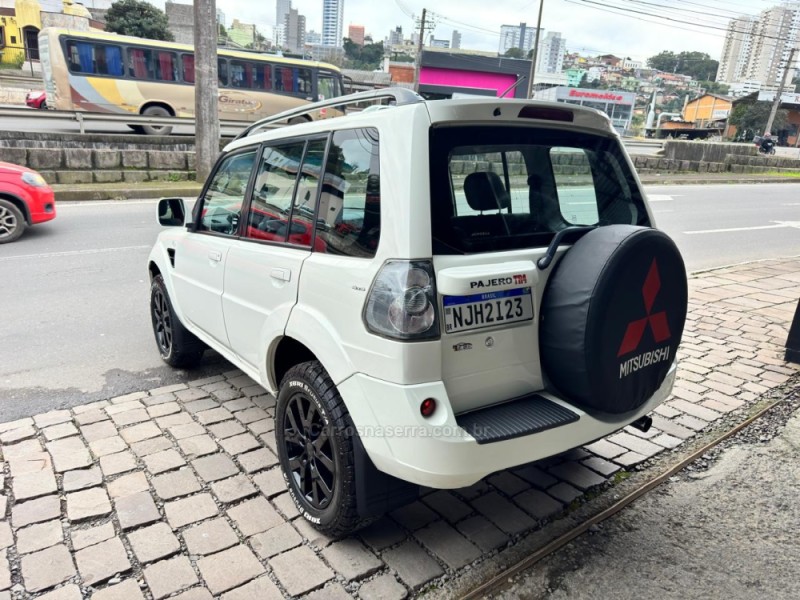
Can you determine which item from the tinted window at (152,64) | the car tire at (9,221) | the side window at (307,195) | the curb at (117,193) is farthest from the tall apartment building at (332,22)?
the side window at (307,195)

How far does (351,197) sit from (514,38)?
81080mm

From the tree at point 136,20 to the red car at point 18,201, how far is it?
44.9m

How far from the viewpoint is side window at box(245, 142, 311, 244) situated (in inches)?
111

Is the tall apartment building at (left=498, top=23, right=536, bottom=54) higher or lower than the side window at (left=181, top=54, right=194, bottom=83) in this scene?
higher

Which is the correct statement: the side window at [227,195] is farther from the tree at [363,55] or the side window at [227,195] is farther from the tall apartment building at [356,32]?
the tall apartment building at [356,32]

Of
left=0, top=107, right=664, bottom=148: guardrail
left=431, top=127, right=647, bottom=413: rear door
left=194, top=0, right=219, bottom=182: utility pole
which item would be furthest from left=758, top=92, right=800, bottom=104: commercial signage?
left=431, top=127, right=647, bottom=413: rear door

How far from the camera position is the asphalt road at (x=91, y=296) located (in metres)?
4.13

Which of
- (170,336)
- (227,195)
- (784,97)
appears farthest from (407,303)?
(784,97)

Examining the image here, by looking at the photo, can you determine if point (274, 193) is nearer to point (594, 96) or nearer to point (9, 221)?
point (9, 221)

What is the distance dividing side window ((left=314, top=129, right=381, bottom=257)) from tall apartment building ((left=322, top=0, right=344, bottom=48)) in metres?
129

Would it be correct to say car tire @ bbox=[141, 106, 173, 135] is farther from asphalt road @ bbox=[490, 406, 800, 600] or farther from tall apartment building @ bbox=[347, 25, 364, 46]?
tall apartment building @ bbox=[347, 25, 364, 46]

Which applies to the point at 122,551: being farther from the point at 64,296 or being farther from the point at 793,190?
the point at 793,190

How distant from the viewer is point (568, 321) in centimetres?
225

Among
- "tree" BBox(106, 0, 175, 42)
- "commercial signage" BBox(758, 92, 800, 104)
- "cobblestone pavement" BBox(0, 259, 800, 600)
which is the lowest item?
"cobblestone pavement" BBox(0, 259, 800, 600)
